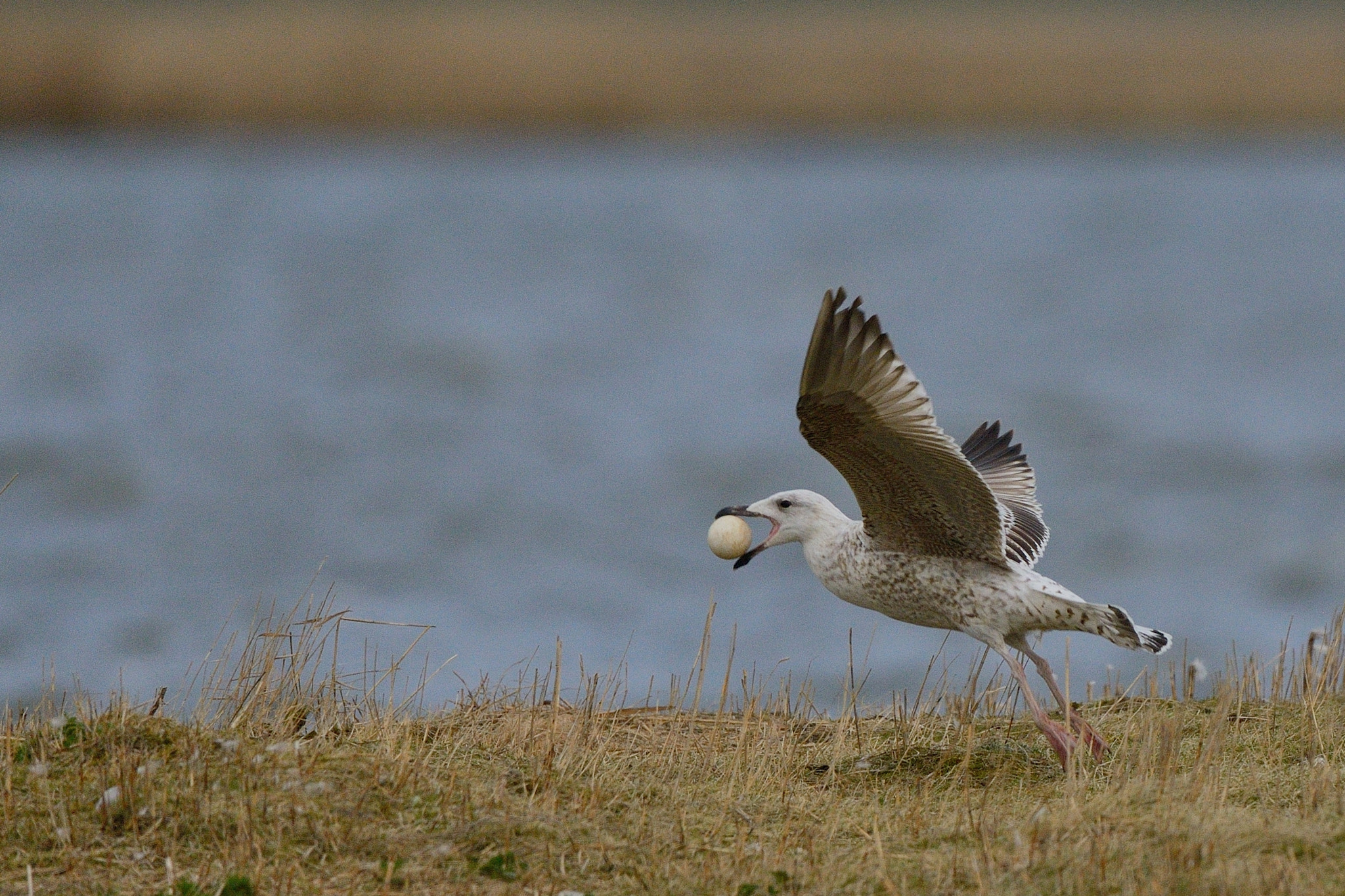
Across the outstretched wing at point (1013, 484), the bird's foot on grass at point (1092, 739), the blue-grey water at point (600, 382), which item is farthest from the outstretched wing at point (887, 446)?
the blue-grey water at point (600, 382)

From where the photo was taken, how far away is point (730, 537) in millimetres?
7102

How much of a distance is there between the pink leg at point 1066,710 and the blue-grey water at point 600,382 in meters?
2.66

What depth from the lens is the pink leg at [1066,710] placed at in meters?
6.20

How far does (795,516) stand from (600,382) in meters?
16.5

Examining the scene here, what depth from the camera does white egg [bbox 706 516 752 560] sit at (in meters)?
7.10

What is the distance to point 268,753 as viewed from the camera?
5.23m

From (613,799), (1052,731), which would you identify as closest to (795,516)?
(1052,731)

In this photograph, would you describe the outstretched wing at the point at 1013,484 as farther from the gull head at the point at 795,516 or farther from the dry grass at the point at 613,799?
the dry grass at the point at 613,799

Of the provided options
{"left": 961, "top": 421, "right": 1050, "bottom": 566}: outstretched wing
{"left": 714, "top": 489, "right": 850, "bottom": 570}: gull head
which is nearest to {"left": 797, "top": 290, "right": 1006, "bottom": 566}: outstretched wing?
{"left": 714, "top": 489, "right": 850, "bottom": 570}: gull head

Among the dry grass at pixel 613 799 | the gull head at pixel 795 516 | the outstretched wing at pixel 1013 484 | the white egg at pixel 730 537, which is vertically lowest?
the dry grass at pixel 613 799

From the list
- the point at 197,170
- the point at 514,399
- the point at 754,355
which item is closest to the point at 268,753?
the point at 514,399

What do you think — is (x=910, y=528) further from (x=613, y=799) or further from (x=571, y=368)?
(x=571, y=368)

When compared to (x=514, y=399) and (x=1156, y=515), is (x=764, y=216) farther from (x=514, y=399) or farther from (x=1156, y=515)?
(x=1156, y=515)

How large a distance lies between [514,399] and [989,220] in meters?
16.4
